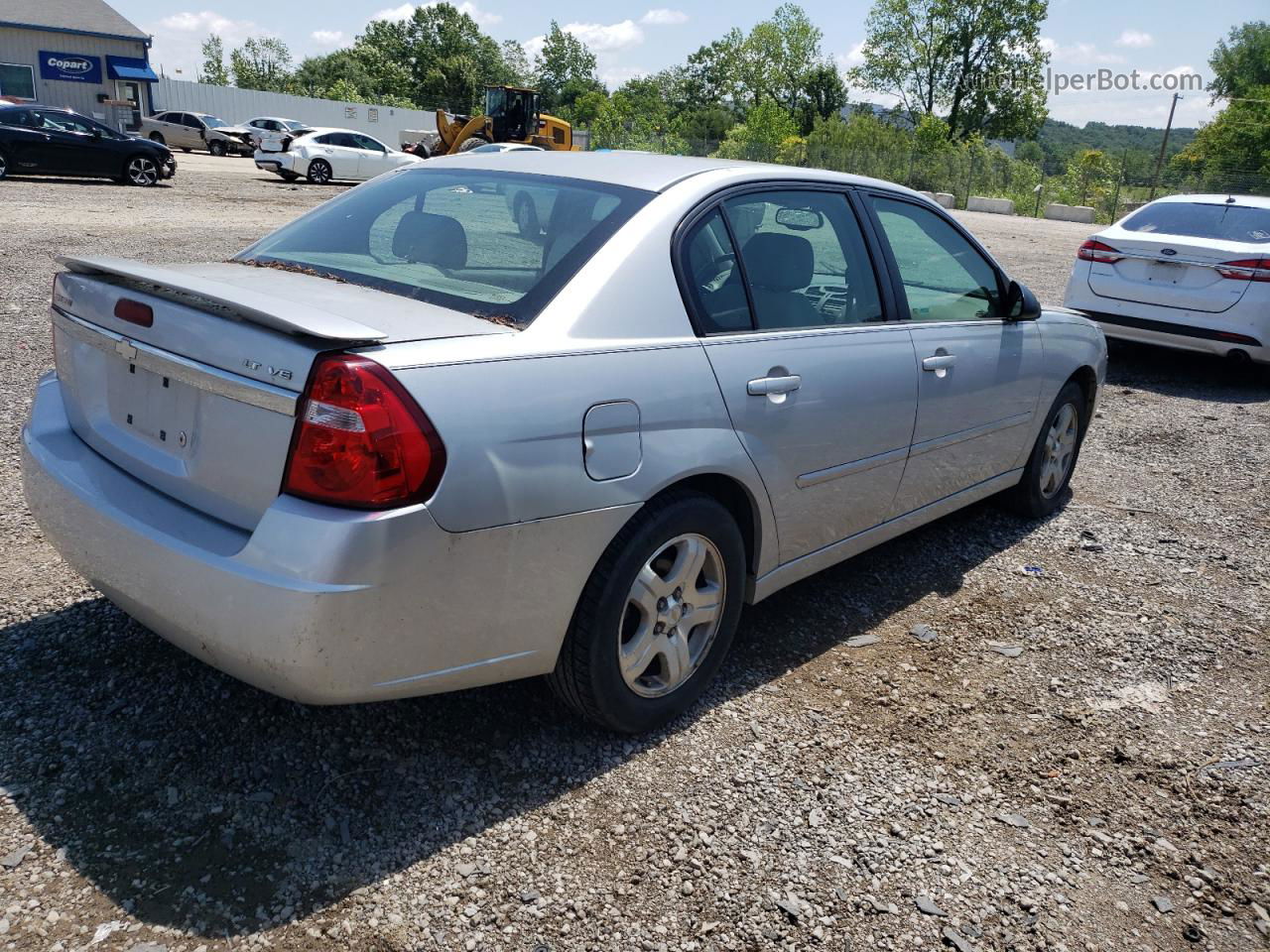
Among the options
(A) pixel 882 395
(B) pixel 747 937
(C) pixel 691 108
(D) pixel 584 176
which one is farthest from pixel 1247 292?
(C) pixel 691 108

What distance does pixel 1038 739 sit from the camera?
3.27 metres

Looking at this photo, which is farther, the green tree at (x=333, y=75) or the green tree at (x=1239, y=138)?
the green tree at (x=333, y=75)

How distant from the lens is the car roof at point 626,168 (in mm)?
3232

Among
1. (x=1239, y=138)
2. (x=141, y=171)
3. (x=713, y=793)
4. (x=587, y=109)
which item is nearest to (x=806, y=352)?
(x=713, y=793)

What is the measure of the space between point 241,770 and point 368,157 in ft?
88.5

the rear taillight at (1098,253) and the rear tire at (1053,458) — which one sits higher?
the rear taillight at (1098,253)

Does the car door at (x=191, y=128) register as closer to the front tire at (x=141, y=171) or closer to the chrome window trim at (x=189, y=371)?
the front tire at (x=141, y=171)

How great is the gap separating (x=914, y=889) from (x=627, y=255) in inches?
72.5

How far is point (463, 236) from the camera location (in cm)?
317

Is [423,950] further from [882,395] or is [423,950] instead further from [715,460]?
[882,395]

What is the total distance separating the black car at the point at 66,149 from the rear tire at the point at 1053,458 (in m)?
20.7

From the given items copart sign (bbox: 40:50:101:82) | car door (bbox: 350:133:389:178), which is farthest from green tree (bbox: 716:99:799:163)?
copart sign (bbox: 40:50:101:82)

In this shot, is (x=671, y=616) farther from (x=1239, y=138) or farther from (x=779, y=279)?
(x=1239, y=138)

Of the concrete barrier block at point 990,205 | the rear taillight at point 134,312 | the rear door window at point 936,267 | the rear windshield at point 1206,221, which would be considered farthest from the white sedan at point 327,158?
the rear taillight at point 134,312
